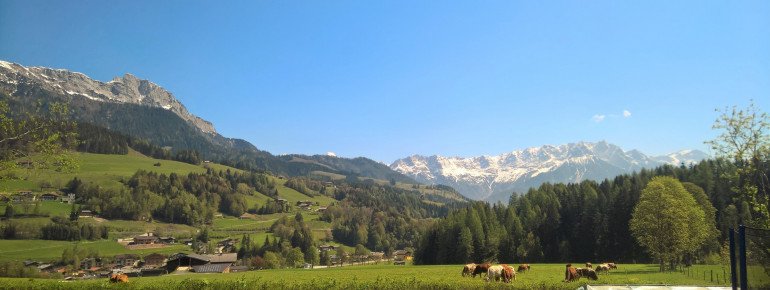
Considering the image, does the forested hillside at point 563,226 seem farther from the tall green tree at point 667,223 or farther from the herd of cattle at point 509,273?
the herd of cattle at point 509,273

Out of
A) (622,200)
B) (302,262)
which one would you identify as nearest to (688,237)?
(622,200)

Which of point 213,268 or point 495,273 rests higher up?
point 495,273

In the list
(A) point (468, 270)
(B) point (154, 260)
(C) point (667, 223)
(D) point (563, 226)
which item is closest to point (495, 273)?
(A) point (468, 270)

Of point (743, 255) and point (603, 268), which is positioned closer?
point (743, 255)

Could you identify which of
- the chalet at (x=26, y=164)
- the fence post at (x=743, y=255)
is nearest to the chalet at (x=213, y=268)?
the chalet at (x=26, y=164)

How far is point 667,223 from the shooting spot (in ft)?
212

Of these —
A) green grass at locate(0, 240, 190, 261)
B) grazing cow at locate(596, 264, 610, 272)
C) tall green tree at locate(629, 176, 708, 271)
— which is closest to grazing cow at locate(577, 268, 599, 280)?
grazing cow at locate(596, 264, 610, 272)

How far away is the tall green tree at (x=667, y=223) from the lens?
63.4 meters

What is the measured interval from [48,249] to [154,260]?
38.9 metres

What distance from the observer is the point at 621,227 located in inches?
4611

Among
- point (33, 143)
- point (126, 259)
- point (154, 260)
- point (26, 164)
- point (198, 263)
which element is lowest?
point (126, 259)

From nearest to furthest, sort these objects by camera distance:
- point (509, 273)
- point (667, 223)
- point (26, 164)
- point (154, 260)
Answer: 1. point (26, 164)
2. point (509, 273)
3. point (667, 223)
4. point (154, 260)

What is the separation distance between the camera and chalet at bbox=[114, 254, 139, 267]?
168m

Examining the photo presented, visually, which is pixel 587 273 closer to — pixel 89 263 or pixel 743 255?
pixel 743 255
